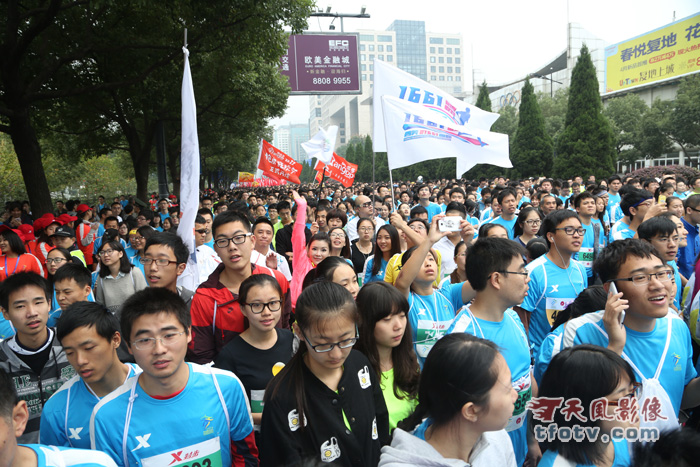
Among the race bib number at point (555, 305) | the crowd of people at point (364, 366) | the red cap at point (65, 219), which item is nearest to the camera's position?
the crowd of people at point (364, 366)

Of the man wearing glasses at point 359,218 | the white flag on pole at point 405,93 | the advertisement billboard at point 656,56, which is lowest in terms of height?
the man wearing glasses at point 359,218

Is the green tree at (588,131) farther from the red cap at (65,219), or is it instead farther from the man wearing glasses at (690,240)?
the red cap at (65,219)

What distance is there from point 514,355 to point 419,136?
348 centimetres

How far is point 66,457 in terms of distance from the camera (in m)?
1.66

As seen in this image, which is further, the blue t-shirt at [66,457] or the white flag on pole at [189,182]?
the white flag on pole at [189,182]

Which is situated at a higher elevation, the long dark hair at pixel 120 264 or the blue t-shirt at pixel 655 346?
the long dark hair at pixel 120 264

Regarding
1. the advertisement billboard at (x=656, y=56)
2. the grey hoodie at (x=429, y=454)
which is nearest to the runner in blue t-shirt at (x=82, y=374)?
the grey hoodie at (x=429, y=454)

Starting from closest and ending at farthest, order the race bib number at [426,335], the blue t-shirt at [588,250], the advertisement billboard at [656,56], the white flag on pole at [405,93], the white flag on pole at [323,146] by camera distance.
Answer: the race bib number at [426,335], the blue t-shirt at [588,250], the white flag on pole at [405,93], the white flag on pole at [323,146], the advertisement billboard at [656,56]

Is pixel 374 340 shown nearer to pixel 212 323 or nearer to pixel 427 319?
pixel 427 319

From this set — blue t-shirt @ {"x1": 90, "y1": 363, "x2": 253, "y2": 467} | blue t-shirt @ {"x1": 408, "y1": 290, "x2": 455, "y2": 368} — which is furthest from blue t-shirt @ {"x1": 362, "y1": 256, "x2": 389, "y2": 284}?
blue t-shirt @ {"x1": 90, "y1": 363, "x2": 253, "y2": 467}

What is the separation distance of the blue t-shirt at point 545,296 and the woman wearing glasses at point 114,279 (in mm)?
3696

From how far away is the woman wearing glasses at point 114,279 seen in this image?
15.3 feet

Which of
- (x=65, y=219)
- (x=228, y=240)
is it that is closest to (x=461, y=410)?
(x=228, y=240)

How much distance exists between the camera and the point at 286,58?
1716cm
